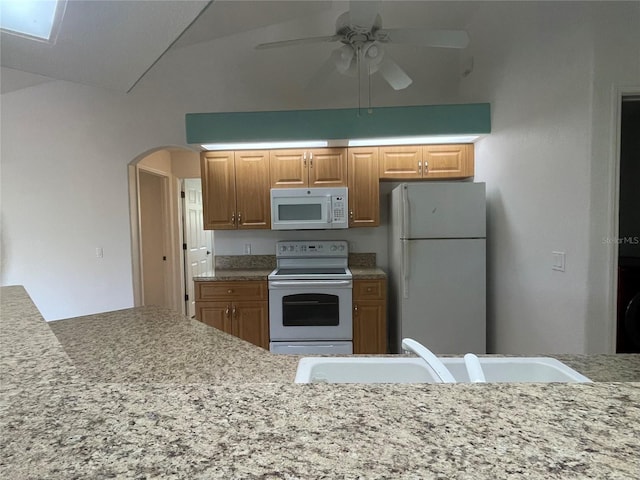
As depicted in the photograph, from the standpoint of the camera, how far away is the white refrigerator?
2.57m

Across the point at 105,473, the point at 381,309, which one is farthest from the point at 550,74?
the point at 105,473

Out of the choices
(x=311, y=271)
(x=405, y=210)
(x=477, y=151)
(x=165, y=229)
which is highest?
(x=477, y=151)

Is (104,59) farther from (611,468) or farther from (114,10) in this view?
(611,468)

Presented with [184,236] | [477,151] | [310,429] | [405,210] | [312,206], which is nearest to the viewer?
[310,429]

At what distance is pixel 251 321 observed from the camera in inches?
114

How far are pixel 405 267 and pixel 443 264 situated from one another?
310 mm

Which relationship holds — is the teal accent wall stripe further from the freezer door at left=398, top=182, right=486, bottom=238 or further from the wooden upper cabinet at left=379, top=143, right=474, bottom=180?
the freezer door at left=398, top=182, right=486, bottom=238

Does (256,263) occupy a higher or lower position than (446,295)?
higher

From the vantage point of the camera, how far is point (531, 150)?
212 centimetres

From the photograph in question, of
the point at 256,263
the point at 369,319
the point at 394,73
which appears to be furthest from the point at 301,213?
the point at 394,73

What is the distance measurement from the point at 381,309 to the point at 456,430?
2516 millimetres

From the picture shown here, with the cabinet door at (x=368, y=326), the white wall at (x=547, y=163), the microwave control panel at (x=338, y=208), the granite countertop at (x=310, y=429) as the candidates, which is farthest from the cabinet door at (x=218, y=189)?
the granite countertop at (x=310, y=429)

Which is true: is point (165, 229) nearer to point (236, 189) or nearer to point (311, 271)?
point (236, 189)

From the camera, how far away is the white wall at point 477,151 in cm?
170
